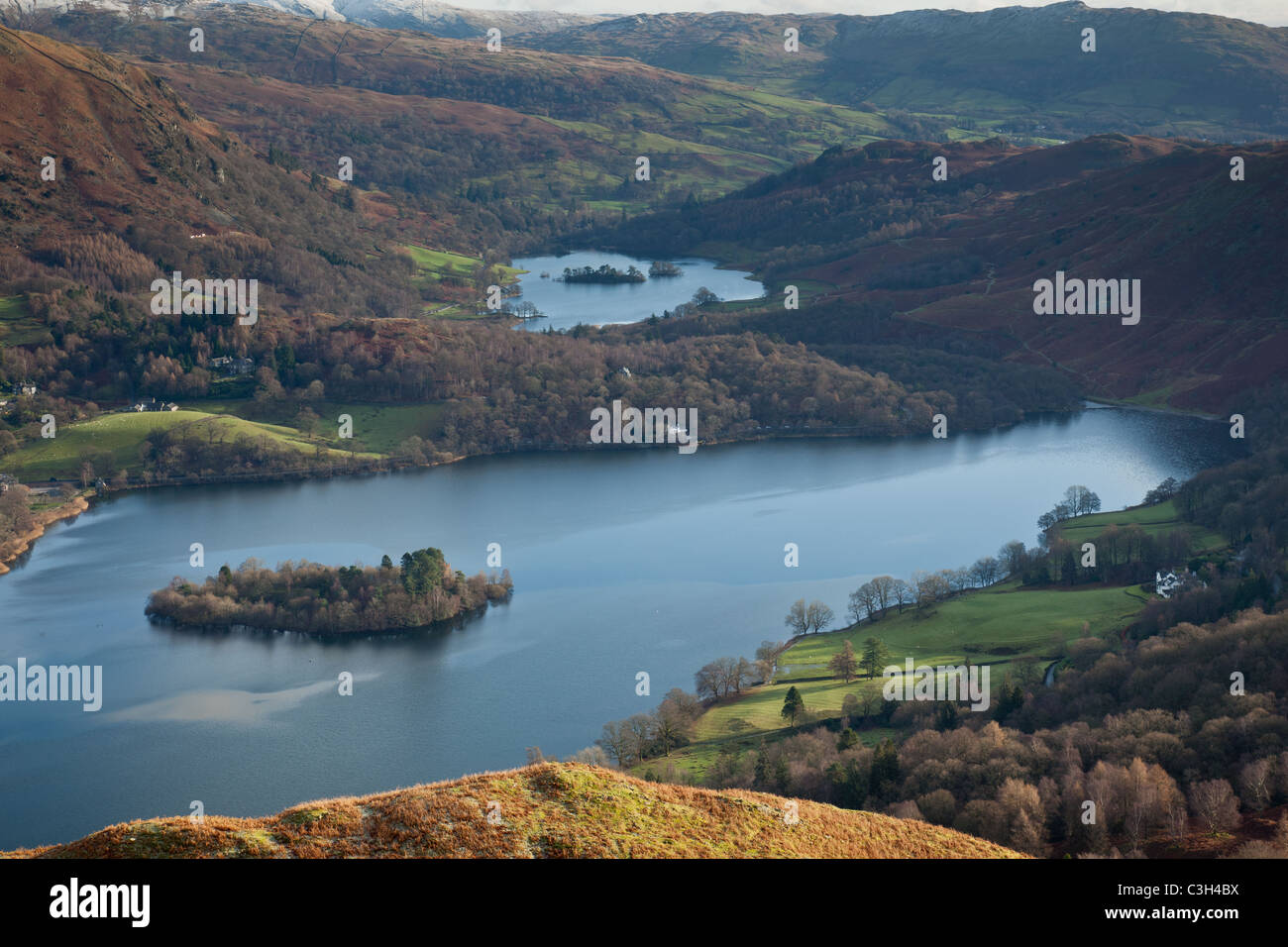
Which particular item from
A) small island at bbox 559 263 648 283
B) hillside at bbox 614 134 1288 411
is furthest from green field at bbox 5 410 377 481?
small island at bbox 559 263 648 283

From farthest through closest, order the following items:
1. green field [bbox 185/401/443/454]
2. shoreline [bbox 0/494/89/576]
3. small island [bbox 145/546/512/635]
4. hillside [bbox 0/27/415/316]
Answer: hillside [bbox 0/27/415/316] → green field [bbox 185/401/443/454] → shoreline [bbox 0/494/89/576] → small island [bbox 145/546/512/635]

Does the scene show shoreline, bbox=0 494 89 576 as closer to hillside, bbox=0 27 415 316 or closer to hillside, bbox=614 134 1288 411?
hillside, bbox=0 27 415 316

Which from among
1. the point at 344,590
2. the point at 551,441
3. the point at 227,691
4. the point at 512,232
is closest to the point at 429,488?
the point at 551,441

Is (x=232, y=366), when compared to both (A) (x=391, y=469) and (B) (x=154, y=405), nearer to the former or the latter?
(B) (x=154, y=405)

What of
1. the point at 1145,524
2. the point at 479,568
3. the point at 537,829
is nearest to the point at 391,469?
the point at 479,568

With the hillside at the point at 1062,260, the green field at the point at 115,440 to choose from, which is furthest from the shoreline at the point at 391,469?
the hillside at the point at 1062,260
